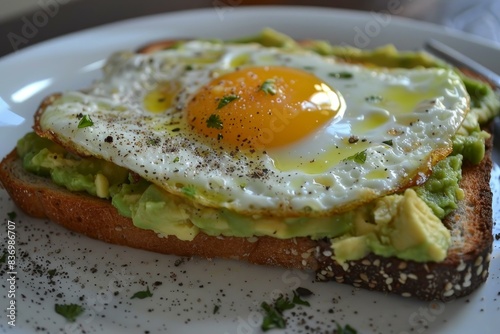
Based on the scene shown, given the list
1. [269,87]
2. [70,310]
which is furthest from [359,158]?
[70,310]

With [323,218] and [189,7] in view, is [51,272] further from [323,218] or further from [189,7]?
[189,7]

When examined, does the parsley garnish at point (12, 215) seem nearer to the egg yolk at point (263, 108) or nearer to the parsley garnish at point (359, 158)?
the egg yolk at point (263, 108)

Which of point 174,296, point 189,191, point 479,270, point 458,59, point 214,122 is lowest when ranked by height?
point 174,296

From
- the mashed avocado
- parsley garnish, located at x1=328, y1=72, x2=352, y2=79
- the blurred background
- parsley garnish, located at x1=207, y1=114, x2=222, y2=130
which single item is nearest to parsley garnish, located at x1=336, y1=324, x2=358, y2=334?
the mashed avocado

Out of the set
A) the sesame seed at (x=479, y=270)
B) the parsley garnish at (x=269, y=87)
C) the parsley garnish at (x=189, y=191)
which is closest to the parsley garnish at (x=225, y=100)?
the parsley garnish at (x=269, y=87)

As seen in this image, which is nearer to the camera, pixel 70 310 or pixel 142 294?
pixel 70 310

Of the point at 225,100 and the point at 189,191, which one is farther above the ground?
the point at 225,100
